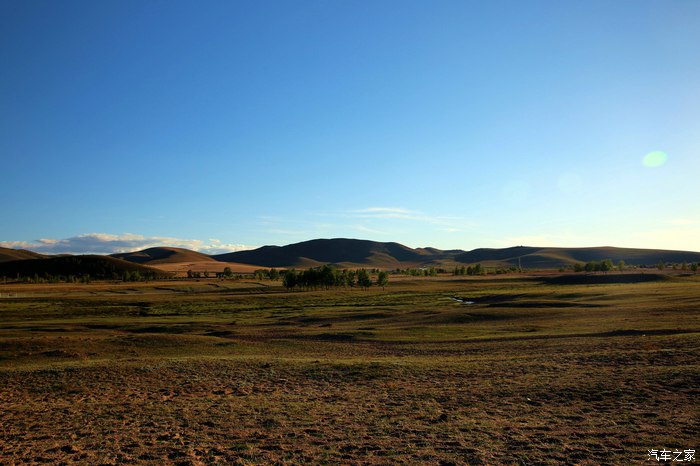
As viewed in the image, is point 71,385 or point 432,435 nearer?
point 432,435

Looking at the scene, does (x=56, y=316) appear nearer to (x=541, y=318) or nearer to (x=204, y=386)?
(x=204, y=386)

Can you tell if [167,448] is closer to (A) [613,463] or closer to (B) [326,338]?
(A) [613,463]

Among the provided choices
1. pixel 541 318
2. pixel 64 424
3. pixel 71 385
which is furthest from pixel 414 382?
pixel 541 318

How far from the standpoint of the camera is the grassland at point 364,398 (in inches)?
503

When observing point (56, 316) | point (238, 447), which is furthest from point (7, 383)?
point (56, 316)

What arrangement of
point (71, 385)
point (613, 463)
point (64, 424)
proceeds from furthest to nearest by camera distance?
point (71, 385)
point (64, 424)
point (613, 463)

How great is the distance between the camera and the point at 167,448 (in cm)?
1355

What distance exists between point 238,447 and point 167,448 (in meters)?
2.10

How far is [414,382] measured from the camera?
21375mm

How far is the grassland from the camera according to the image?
12.8 m

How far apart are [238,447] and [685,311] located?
44.4 m

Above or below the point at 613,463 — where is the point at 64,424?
below

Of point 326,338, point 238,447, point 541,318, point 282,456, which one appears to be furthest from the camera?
point 541,318

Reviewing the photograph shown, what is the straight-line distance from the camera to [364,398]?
62.4 feet
